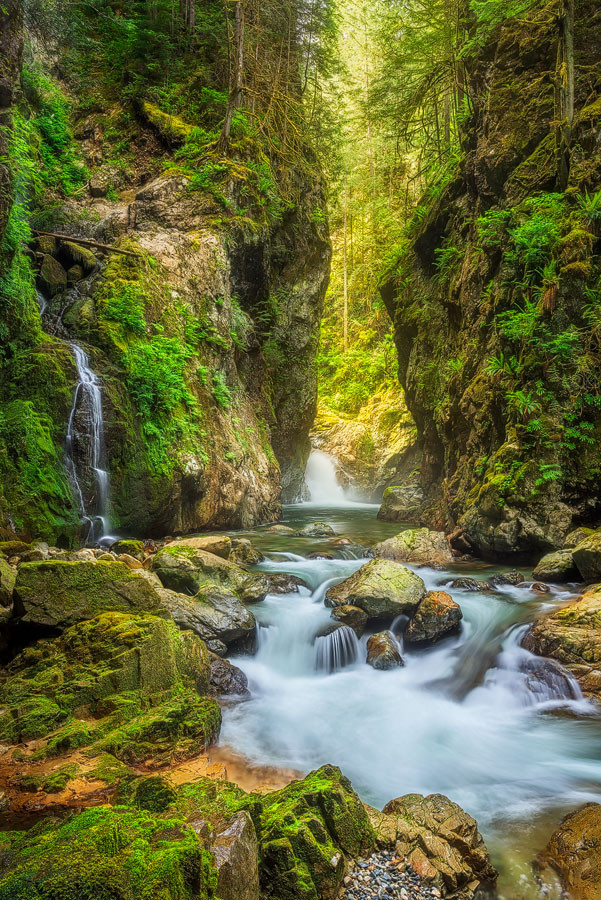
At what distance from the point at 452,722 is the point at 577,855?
248cm

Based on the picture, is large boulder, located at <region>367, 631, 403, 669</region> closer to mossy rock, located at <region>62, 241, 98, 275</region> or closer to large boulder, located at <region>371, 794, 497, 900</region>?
large boulder, located at <region>371, 794, 497, 900</region>

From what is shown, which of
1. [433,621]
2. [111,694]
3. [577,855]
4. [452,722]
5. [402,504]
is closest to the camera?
[577,855]

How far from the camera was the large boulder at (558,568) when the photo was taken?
7824mm

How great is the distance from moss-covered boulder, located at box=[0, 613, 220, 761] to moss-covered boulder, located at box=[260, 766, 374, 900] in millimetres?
1123

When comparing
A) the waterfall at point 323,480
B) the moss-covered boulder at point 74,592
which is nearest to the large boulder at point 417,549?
the moss-covered boulder at point 74,592

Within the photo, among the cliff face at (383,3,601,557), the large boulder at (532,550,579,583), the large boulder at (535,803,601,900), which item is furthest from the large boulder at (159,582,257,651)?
the cliff face at (383,3,601,557)

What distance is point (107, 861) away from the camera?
182 centimetres

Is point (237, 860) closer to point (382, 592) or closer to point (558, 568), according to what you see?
point (382, 592)

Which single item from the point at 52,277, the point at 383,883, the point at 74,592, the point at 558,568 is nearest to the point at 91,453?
the point at 52,277

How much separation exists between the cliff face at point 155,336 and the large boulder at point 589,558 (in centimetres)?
741

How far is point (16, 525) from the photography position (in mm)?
7121

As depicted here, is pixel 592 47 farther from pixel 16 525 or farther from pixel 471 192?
pixel 16 525

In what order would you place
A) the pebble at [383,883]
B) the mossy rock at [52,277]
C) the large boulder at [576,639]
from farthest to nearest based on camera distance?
the mossy rock at [52,277] < the large boulder at [576,639] < the pebble at [383,883]

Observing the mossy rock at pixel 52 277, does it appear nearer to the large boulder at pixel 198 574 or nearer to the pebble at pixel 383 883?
the large boulder at pixel 198 574
